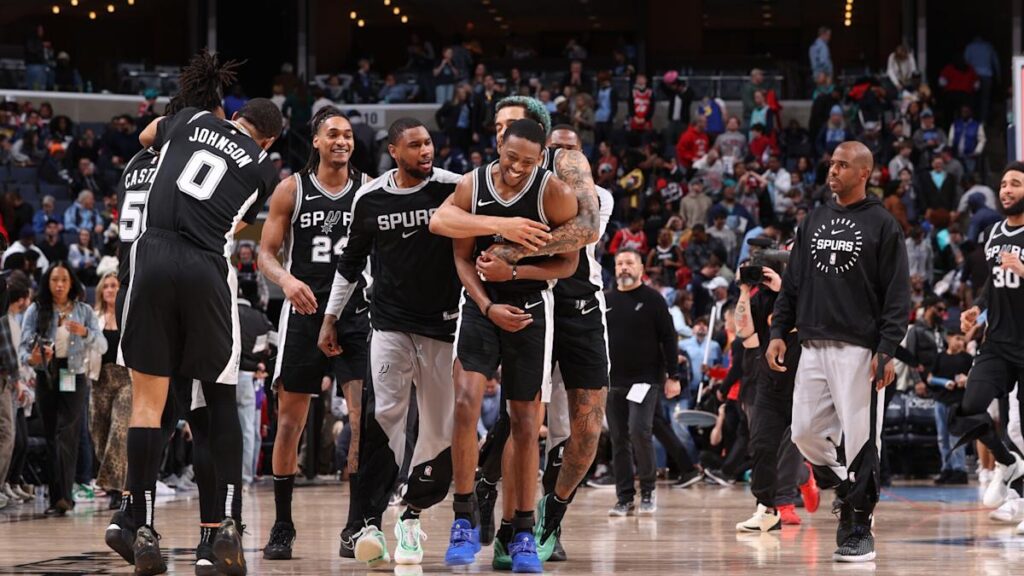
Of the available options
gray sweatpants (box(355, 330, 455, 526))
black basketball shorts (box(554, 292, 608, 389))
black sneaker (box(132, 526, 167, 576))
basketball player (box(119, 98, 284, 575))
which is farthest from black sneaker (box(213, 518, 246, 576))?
black basketball shorts (box(554, 292, 608, 389))

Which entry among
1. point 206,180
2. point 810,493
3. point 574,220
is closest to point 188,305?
point 206,180

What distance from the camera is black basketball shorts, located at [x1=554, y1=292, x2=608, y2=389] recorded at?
23.5 feet

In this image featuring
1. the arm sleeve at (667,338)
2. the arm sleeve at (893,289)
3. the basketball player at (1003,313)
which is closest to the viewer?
the arm sleeve at (893,289)

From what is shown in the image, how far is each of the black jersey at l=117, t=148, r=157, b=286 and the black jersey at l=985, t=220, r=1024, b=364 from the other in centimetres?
529

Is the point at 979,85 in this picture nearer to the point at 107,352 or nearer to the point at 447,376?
the point at 107,352

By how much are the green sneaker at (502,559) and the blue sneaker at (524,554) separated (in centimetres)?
11

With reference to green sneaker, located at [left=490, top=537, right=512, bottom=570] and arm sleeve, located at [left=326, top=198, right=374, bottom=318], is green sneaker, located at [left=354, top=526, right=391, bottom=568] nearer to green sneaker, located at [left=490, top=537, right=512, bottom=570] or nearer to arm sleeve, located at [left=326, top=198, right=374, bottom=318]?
green sneaker, located at [left=490, top=537, right=512, bottom=570]

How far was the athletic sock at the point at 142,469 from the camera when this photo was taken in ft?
20.8

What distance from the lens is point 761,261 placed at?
9.72m

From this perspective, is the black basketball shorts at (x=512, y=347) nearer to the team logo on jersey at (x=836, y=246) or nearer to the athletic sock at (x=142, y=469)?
the athletic sock at (x=142, y=469)

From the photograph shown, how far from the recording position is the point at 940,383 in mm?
15227

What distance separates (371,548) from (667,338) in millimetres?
5330

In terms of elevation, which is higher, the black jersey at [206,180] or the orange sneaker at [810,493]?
the black jersey at [206,180]

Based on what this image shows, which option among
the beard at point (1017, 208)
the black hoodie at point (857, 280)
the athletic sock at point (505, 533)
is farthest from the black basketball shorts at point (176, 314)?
the beard at point (1017, 208)
